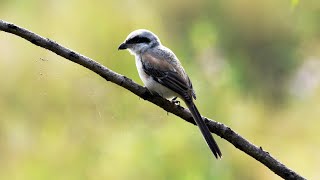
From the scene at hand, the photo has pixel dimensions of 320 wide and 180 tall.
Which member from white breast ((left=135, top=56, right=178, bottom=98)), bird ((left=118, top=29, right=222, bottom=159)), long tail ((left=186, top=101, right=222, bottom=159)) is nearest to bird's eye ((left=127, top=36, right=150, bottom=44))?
bird ((left=118, top=29, right=222, bottom=159))

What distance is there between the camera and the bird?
4.87 ft

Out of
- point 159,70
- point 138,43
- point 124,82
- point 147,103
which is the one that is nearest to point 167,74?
point 159,70

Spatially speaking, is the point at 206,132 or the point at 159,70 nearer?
the point at 206,132

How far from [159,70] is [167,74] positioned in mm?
28

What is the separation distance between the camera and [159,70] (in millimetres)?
1541

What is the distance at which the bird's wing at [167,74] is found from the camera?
4.88ft

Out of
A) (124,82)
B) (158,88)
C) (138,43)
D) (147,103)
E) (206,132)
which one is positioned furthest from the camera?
(147,103)

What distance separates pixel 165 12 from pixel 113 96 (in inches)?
24.7

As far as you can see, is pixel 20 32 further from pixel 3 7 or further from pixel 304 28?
pixel 304 28

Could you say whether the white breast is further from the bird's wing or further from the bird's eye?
the bird's eye

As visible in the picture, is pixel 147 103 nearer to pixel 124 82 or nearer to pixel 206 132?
pixel 206 132

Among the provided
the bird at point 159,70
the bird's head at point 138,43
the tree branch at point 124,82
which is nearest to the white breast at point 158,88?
the bird at point 159,70

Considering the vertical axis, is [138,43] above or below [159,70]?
above

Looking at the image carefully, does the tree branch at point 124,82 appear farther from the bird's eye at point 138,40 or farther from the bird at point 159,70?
the bird's eye at point 138,40
